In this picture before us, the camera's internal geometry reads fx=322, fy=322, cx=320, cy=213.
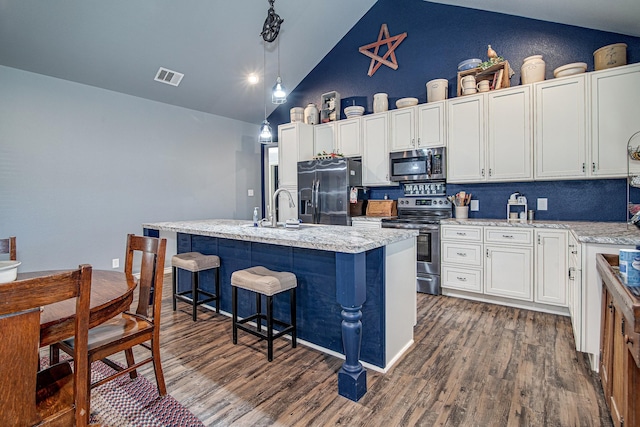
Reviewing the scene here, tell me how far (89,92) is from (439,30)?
4662 mm

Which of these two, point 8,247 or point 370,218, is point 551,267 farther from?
point 8,247

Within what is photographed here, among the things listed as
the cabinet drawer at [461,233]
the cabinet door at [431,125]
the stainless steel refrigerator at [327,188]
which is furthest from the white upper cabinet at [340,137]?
the cabinet drawer at [461,233]

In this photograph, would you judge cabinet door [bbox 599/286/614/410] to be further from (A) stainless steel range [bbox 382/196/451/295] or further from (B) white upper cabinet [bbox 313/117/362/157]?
(B) white upper cabinet [bbox 313/117/362/157]

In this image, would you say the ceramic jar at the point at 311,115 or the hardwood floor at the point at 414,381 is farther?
the ceramic jar at the point at 311,115

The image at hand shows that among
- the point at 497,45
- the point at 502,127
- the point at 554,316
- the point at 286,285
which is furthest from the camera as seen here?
the point at 497,45

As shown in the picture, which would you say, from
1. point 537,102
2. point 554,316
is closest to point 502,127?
point 537,102

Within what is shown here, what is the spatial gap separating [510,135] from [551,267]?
1.46m

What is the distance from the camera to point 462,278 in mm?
3625

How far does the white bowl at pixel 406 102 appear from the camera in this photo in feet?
14.1

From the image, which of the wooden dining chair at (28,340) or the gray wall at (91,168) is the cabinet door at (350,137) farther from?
the wooden dining chair at (28,340)

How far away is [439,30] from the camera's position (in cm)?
429

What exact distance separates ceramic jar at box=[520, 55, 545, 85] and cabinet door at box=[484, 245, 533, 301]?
1829 mm

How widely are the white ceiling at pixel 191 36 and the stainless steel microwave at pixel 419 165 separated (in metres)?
1.77

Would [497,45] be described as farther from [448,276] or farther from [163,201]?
[163,201]
